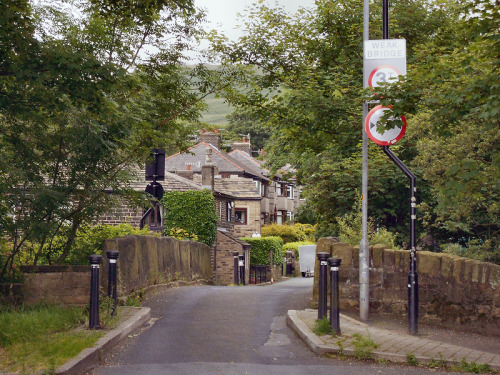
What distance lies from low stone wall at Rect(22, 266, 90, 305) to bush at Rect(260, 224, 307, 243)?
49.8 metres

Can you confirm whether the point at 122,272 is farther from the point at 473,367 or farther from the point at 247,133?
the point at 247,133

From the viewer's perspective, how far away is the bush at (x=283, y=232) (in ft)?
200

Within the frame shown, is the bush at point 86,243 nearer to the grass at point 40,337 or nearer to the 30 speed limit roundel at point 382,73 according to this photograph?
the grass at point 40,337

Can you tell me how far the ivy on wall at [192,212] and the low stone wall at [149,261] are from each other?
12.3 m

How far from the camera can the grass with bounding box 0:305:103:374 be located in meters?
7.13

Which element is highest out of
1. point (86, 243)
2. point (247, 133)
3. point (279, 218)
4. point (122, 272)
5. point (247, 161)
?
point (247, 133)

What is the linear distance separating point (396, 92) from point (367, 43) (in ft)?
7.12

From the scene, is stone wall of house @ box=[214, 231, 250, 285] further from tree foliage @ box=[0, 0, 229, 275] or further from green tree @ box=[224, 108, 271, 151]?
green tree @ box=[224, 108, 271, 151]

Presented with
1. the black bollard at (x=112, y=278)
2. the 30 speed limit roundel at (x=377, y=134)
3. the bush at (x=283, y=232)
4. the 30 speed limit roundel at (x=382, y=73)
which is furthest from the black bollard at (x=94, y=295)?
the bush at (x=283, y=232)

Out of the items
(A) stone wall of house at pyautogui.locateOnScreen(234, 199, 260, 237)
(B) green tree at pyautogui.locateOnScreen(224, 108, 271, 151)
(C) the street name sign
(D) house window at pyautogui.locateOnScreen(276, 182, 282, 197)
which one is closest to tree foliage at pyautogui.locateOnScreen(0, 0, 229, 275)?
(C) the street name sign

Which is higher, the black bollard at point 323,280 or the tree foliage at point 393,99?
the tree foliage at point 393,99

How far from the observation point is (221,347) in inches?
345

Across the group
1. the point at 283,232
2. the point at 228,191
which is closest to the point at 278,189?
the point at 283,232

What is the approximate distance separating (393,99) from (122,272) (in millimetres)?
6091
